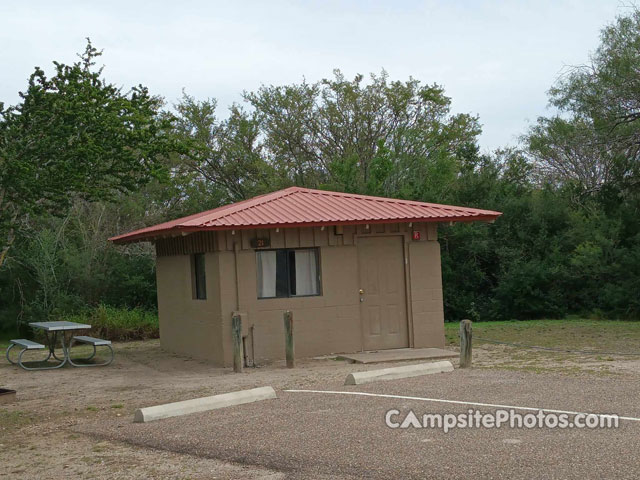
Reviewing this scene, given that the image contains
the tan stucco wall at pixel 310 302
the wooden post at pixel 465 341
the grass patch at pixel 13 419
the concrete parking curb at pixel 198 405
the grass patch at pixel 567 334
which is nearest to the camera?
the concrete parking curb at pixel 198 405

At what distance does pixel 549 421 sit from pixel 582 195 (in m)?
19.6

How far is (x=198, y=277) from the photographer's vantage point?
15766mm

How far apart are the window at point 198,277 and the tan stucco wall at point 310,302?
0.16m

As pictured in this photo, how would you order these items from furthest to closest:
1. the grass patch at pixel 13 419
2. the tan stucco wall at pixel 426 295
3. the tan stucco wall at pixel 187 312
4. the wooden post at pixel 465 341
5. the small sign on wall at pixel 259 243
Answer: the tan stucco wall at pixel 426 295
the tan stucco wall at pixel 187 312
the small sign on wall at pixel 259 243
the wooden post at pixel 465 341
the grass patch at pixel 13 419

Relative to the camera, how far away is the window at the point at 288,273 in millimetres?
14555

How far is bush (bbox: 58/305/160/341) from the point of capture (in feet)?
69.5

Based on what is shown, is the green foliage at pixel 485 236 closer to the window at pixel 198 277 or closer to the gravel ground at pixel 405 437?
the window at pixel 198 277

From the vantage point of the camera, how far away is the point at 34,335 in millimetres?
22766

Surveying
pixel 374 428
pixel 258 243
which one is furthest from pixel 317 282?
pixel 374 428

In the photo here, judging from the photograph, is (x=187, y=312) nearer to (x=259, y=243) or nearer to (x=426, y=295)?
(x=259, y=243)

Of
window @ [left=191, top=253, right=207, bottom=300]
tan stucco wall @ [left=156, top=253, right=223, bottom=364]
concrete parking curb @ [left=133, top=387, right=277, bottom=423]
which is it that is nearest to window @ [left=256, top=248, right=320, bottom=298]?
tan stucco wall @ [left=156, top=253, right=223, bottom=364]

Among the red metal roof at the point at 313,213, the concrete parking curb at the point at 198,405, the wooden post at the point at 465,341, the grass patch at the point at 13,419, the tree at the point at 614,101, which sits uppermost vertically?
the tree at the point at 614,101

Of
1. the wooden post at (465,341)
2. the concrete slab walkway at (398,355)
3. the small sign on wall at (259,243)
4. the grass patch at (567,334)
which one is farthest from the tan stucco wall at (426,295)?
the wooden post at (465,341)

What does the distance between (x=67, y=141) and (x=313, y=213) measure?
16.0 ft
